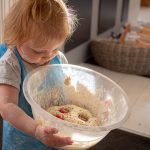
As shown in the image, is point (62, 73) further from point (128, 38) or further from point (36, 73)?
point (128, 38)

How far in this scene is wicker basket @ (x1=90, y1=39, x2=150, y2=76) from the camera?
1.85m

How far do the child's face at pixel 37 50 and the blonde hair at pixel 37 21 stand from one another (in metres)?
0.01

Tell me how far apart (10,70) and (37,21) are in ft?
0.40

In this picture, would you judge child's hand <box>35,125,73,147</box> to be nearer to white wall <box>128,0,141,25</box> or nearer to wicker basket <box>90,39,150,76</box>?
wicker basket <box>90,39,150,76</box>

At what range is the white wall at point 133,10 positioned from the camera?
243 centimetres

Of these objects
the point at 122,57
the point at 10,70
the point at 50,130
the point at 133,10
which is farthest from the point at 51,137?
the point at 133,10

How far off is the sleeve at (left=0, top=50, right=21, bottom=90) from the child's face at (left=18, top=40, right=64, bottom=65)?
2cm

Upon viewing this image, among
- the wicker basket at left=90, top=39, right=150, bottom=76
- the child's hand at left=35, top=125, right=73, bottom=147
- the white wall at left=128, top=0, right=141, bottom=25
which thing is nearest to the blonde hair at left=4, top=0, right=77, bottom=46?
the child's hand at left=35, top=125, right=73, bottom=147

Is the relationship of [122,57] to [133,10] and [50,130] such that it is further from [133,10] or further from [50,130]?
[50,130]

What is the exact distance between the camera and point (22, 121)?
2.03ft

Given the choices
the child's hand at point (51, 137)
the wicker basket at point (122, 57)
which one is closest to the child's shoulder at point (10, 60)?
the child's hand at point (51, 137)

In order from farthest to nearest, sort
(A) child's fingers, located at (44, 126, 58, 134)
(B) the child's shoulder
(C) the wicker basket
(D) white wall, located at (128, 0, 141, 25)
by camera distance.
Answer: (D) white wall, located at (128, 0, 141, 25) → (C) the wicker basket → (B) the child's shoulder → (A) child's fingers, located at (44, 126, 58, 134)

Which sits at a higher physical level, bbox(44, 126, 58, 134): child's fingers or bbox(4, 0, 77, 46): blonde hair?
bbox(4, 0, 77, 46): blonde hair

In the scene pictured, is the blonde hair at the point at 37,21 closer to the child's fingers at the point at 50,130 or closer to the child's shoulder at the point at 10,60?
the child's shoulder at the point at 10,60
